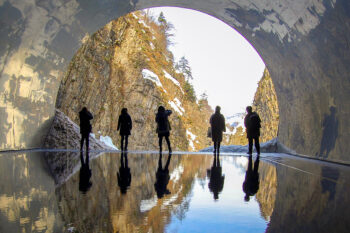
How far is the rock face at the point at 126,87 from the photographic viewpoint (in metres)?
34.1

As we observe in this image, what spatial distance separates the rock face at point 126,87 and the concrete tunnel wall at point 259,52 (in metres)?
20.8

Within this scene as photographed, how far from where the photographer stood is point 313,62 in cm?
877

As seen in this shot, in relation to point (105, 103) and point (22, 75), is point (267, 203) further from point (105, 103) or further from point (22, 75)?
point (105, 103)

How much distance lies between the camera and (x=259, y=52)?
40.0ft

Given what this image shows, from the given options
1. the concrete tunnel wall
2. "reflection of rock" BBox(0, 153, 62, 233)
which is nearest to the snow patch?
"reflection of rock" BBox(0, 153, 62, 233)

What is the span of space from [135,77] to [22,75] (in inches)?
1343

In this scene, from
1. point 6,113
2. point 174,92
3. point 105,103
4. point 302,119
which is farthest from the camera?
point 174,92

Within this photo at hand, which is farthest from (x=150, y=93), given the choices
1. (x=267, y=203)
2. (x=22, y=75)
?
(x=267, y=203)

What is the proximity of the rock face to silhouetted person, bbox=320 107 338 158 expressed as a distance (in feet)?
85.9

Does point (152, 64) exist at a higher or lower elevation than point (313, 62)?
higher

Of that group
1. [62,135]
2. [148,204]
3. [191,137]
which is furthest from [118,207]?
[191,137]

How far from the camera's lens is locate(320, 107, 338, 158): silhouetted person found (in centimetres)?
828

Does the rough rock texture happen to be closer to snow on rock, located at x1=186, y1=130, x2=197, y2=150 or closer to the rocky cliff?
the rocky cliff

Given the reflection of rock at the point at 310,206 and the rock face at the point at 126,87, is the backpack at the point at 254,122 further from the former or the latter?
the rock face at the point at 126,87
